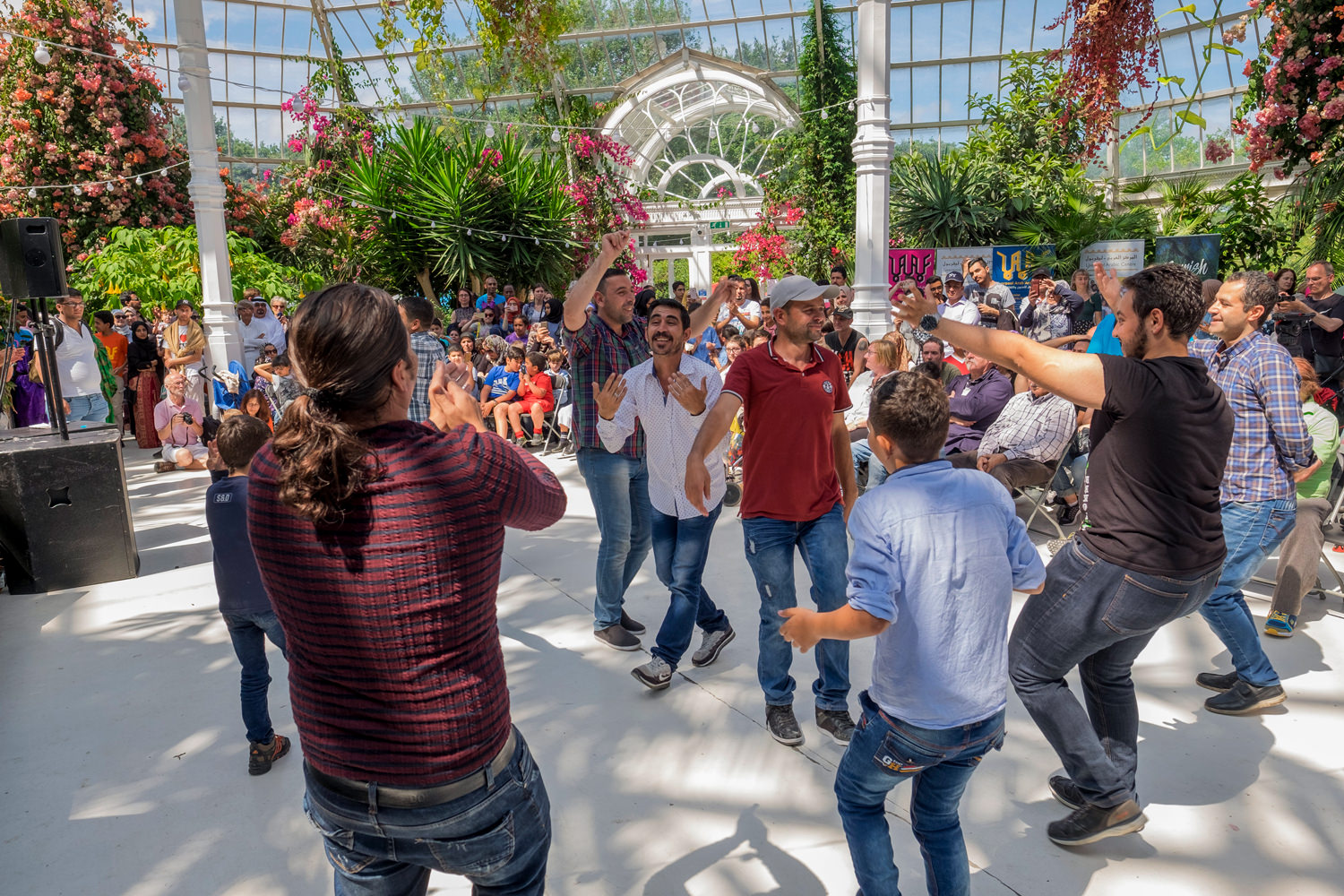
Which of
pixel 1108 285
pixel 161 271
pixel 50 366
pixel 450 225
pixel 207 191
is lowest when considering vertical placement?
pixel 50 366

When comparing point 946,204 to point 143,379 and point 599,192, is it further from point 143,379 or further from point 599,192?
point 143,379

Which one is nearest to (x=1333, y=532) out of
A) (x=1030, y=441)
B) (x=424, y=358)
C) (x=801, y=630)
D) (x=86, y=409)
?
(x=1030, y=441)

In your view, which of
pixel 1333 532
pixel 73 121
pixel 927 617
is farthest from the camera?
pixel 73 121

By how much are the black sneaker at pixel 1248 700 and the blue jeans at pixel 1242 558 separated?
127 mm

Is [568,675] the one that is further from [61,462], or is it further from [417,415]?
[61,462]

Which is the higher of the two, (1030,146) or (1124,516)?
(1030,146)

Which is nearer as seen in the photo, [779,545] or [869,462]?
[779,545]

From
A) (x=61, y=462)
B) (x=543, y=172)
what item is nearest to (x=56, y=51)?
(x=543, y=172)

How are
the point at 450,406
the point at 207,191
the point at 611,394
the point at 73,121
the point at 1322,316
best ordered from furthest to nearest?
the point at 73,121, the point at 207,191, the point at 1322,316, the point at 611,394, the point at 450,406

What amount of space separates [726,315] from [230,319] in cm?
577

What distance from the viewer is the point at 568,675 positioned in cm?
394

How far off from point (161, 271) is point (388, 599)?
14468mm

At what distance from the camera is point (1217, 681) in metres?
3.61

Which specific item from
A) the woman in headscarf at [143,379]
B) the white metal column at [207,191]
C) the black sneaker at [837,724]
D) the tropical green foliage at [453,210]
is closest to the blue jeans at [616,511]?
the black sneaker at [837,724]
